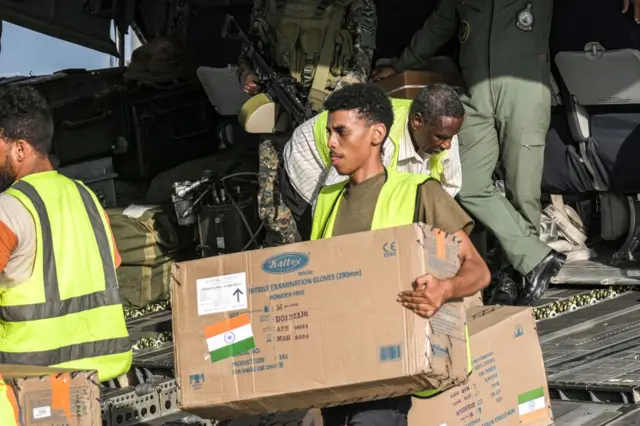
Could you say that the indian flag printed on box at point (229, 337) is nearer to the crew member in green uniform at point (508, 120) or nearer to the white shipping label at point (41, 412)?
the white shipping label at point (41, 412)

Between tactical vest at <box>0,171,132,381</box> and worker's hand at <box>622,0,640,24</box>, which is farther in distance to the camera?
worker's hand at <box>622,0,640,24</box>

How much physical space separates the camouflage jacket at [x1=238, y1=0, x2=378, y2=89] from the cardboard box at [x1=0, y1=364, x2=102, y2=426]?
455 cm

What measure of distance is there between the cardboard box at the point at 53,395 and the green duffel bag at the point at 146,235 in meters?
5.19

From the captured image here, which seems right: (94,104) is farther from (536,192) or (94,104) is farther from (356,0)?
(536,192)

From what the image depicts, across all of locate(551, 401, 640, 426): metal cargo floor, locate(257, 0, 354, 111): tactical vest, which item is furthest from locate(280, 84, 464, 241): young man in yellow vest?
locate(257, 0, 354, 111): tactical vest

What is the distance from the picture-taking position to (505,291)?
8188 millimetres

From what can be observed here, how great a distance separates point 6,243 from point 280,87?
4176mm

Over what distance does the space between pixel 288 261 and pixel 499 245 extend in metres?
4.17

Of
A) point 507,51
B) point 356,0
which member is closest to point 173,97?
point 356,0

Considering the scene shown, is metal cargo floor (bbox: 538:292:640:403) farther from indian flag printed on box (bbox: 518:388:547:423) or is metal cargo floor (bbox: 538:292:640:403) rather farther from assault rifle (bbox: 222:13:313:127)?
assault rifle (bbox: 222:13:313:127)

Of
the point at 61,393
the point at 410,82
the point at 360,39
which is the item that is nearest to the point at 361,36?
the point at 360,39

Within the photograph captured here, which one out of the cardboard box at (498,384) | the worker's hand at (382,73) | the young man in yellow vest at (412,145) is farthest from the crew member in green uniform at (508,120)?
the cardboard box at (498,384)

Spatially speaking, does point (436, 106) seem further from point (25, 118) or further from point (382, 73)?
point (382, 73)

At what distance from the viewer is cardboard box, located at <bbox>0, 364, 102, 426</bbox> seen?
4.05 meters
